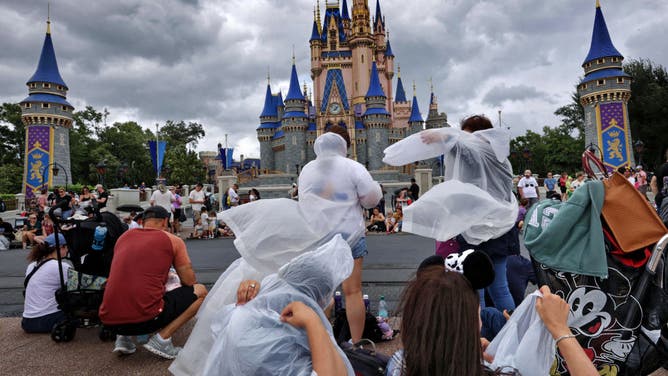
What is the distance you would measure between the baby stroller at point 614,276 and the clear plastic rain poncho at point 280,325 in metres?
1.02

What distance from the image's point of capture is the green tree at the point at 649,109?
29.8m

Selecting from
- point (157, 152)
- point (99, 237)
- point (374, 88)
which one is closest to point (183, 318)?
point (99, 237)

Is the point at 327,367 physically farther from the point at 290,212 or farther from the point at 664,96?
the point at 664,96

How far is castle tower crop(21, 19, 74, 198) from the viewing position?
25688mm

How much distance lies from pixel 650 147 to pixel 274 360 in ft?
128

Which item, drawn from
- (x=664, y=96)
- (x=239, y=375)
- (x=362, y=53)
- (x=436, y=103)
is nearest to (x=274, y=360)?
(x=239, y=375)

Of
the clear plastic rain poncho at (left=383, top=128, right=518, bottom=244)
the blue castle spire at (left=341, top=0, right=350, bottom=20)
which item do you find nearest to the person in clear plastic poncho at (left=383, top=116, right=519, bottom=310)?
the clear plastic rain poncho at (left=383, top=128, right=518, bottom=244)

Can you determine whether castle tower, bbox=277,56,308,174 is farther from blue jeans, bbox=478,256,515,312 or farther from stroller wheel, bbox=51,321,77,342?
blue jeans, bbox=478,256,515,312

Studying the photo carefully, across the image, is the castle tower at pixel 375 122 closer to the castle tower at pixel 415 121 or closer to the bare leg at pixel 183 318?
the castle tower at pixel 415 121

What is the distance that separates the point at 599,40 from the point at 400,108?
2554 centimetres

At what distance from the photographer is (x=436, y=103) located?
54.4 meters

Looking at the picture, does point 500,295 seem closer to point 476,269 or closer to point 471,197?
point 471,197

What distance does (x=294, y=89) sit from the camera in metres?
44.9

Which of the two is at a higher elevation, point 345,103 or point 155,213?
point 345,103
